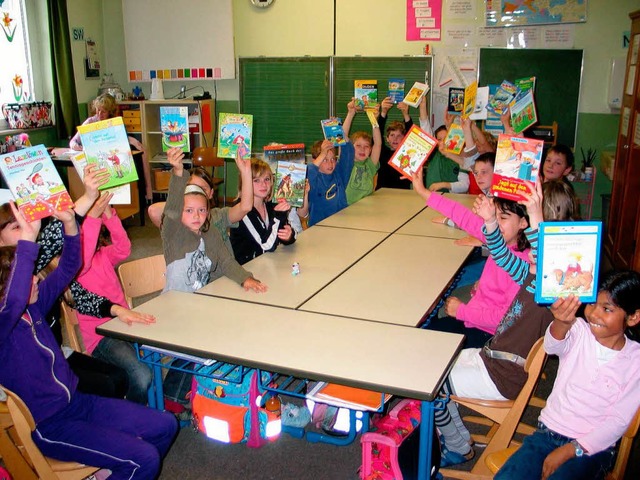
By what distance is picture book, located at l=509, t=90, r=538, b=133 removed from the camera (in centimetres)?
382

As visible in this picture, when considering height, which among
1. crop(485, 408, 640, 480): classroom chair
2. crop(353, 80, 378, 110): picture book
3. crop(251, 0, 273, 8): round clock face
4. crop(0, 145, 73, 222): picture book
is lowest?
crop(485, 408, 640, 480): classroom chair

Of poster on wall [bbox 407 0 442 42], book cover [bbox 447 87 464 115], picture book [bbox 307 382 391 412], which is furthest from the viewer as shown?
poster on wall [bbox 407 0 442 42]

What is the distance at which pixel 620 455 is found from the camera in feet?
6.04

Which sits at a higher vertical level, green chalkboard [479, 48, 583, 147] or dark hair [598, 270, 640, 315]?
green chalkboard [479, 48, 583, 147]

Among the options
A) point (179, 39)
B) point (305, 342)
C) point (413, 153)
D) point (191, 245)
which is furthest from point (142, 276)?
point (179, 39)

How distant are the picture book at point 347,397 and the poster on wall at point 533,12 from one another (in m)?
4.91

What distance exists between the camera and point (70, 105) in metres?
6.25

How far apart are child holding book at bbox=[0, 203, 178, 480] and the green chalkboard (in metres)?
5.00

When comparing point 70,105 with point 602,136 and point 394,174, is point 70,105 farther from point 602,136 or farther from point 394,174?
point 602,136

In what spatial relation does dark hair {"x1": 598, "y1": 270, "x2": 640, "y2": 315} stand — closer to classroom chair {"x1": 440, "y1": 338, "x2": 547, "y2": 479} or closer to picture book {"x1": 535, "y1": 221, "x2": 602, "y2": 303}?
picture book {"x1": 535, "y1": 221, "x2": 602, "y2": 303}

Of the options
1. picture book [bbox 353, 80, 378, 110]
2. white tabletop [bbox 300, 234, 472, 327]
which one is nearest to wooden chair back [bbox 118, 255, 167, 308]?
white tabletop [bbox 300, 234, 472, 327]

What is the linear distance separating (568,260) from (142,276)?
6.26ft

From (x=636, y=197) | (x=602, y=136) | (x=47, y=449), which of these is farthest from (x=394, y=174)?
(x=47, y=449)

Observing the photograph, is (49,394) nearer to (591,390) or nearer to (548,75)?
(591,390)
